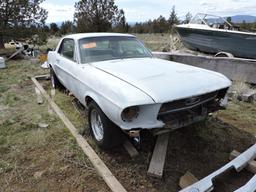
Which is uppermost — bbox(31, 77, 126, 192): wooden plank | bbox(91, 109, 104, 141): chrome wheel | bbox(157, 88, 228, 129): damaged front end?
bbox(157, 88, 228, 129): damaged front end

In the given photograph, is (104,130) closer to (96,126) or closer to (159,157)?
(96,126)

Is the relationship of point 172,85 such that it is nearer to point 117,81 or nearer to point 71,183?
point 117,81

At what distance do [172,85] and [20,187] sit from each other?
209 centimetres

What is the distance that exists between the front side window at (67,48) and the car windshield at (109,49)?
0.34 m

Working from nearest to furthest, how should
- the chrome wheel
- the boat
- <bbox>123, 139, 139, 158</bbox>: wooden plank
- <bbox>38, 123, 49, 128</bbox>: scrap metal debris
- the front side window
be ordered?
<bbox>123, 139, 139, 158</bbox>: wooden plank, the chrome wheel, <bbox>38, 123, 49, 128</bbox>: scrap metal debris, the front side window, the boat

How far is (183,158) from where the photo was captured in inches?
132

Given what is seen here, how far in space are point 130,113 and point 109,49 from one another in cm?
191

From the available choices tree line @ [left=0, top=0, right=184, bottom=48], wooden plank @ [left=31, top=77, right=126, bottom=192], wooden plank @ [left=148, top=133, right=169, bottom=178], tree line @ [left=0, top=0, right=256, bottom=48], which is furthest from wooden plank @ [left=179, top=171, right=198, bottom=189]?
tree line @ [left=0, top=0, right=184, bottom=48]

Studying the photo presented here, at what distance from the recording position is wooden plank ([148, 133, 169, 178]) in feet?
9.71

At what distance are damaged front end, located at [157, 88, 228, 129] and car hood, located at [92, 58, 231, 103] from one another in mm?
135

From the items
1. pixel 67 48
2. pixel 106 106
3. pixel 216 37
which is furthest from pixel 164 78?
pixel 216 37

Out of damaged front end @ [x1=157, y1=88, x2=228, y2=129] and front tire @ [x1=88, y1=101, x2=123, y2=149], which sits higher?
damaged front end @ [x1=157, y1=88, x2=228, y2=129]

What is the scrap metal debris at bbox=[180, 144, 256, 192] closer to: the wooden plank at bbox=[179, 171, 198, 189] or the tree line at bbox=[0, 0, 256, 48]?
the wooden plank at bbox=[179, 171, 198, 189]

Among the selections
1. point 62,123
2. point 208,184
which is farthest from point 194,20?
point 208,184
